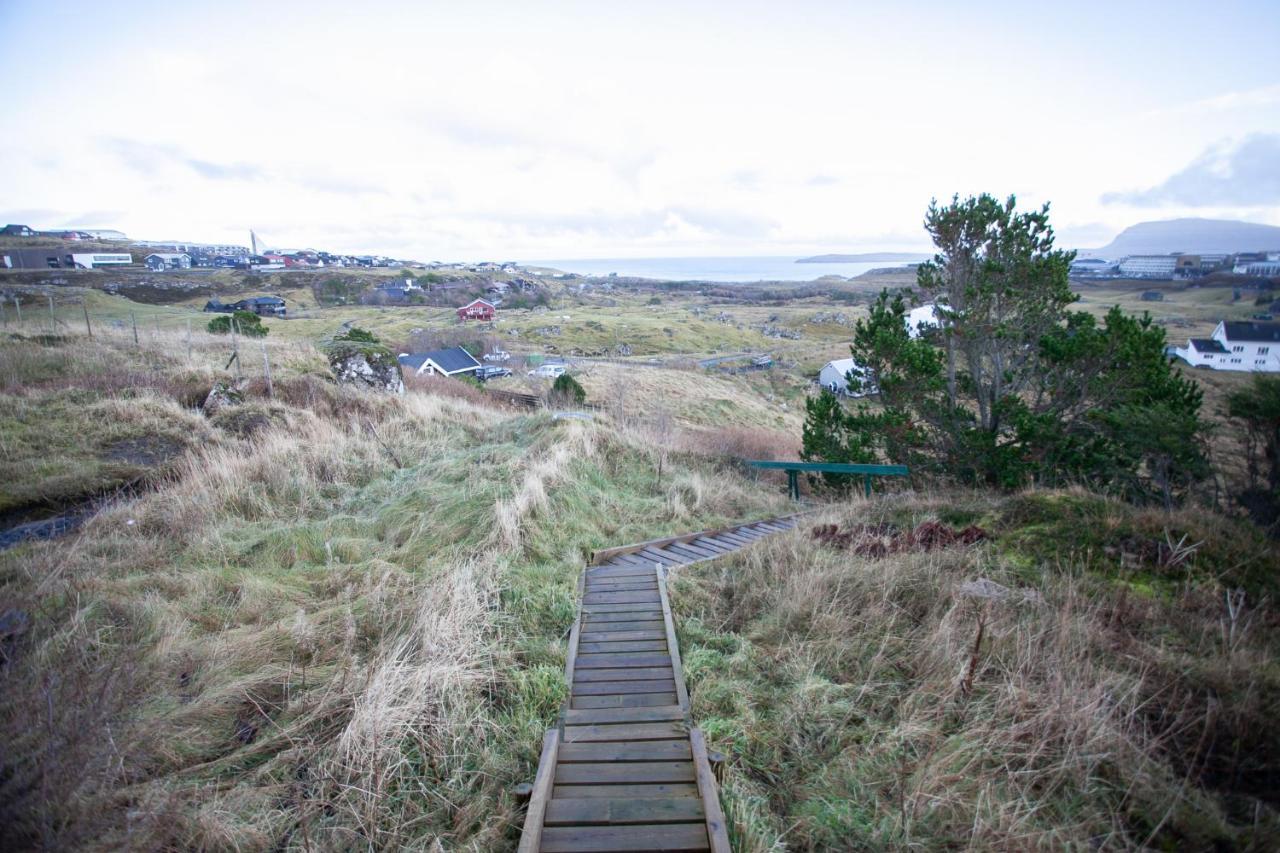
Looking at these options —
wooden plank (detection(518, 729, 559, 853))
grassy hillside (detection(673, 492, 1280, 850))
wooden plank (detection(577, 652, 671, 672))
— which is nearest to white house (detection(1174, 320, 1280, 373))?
grassy hillside (detection(673, 492, 1280, 850))

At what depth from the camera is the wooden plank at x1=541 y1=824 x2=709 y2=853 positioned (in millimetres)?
3016

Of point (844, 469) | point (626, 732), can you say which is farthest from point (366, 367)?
point (626, 732)

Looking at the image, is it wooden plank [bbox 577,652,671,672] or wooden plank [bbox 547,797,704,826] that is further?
wooden plank [bbox 577,652,671,672]

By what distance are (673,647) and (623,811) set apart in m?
1.77

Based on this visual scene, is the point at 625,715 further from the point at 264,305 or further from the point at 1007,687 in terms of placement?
the point at 264,305

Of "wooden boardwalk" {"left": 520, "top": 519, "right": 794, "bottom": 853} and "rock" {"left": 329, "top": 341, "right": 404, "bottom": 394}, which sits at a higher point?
"rock" {"left": 329, "top": 341, "right": 404, "bottom": 394}

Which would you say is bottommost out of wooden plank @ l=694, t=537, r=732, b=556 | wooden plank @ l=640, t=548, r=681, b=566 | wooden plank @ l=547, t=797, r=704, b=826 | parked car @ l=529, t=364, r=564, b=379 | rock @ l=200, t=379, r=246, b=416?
parked car @ l=529, t=364, r=564, b=379

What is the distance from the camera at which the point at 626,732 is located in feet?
13.0

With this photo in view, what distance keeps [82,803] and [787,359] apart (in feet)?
209

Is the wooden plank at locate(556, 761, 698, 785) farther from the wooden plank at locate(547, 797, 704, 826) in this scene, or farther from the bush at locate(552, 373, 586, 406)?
the bush at locate(552, 373, 586, 406)

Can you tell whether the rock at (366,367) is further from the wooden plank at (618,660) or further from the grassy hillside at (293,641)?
the wooden plank at (618,660)

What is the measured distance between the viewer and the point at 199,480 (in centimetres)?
759

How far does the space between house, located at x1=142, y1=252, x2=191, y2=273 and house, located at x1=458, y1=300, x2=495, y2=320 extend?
144ft

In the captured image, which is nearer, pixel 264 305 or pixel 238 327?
pixel 238 327
